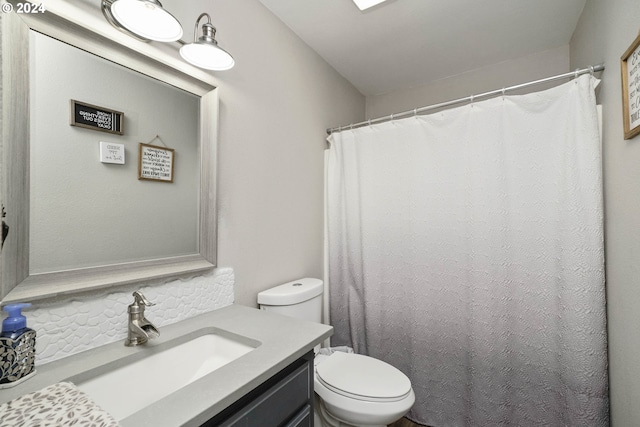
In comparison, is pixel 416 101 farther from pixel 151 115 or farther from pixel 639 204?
pixel 151 115

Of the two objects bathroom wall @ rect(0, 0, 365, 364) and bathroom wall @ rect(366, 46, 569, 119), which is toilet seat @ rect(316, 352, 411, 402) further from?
bathroom wall @ rect(366, 46, 569, 119)

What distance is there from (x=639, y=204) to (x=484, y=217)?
1.96ft

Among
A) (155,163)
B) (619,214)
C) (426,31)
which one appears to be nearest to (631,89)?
(619,214)

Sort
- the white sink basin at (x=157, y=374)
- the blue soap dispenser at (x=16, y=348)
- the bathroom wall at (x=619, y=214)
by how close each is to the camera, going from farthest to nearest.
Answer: the bathroom wall at (x=619, y=214) → the white sink basin at (x=157, y=374) → the blue soap dispenser at (x=16, y=348)

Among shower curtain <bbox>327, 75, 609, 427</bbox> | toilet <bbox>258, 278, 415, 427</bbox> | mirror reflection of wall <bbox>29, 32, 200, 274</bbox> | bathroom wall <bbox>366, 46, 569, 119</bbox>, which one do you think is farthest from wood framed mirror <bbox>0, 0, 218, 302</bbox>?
bathroom wall <bbox>366, 46, 569, 119</bbox>

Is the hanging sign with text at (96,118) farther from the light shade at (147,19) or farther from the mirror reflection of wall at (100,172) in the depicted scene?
the light shade at (147,19)

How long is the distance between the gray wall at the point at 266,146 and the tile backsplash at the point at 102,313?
20 centimetres

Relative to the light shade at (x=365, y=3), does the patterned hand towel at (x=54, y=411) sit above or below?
below

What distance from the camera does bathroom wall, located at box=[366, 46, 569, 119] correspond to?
192 cm

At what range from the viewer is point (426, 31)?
1.72 meters

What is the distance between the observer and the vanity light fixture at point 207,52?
1.00 metres

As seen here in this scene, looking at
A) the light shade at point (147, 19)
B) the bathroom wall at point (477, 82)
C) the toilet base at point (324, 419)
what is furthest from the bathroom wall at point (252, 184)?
the bathroom wall at point (477, 82)

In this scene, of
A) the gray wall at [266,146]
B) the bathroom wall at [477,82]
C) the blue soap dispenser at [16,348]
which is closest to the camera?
the blue soap dispenser at [16,348]

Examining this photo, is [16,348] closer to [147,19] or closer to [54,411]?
[54,411]
